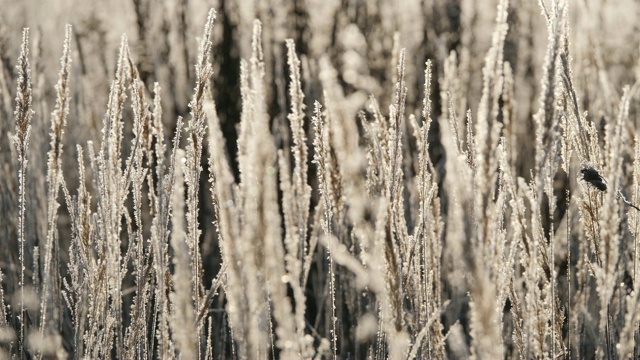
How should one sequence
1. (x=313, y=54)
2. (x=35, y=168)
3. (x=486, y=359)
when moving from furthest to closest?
(x=313, y=54) < (x=35, y=168) < (x=486, y=359)

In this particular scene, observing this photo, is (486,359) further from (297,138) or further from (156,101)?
(156,101)

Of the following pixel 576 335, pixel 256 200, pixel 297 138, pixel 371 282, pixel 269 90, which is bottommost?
pixel 576 335

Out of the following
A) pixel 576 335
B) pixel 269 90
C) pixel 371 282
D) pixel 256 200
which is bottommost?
pixel 576 335

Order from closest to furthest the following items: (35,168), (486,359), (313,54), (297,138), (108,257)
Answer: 1. (486,359)
2. (108,257)
3. (297,138)
4. (35,168)
5. (313,54)

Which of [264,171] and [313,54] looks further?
[313,54]

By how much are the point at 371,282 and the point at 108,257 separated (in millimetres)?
461

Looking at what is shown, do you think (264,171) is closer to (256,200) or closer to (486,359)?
(256,200)

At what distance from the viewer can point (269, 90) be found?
10.9 ft

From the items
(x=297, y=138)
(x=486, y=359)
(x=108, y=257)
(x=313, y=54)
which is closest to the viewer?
(x=486, y=359)

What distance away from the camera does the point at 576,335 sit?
4.31ft

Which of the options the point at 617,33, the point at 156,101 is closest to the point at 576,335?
the point at 156,101

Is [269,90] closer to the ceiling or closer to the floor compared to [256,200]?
closer to the ceiling

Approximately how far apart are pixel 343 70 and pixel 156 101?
2.20 metres

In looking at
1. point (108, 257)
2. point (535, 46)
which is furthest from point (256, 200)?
point (535, 46)
